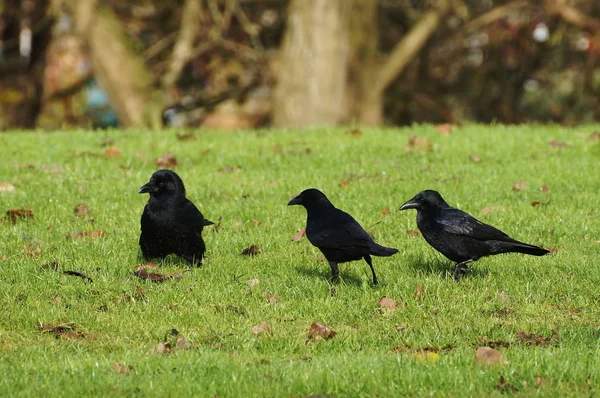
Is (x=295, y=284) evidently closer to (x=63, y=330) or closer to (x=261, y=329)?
(x=261, y=329)

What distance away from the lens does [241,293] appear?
26.8 ft

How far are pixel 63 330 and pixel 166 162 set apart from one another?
6379 mm

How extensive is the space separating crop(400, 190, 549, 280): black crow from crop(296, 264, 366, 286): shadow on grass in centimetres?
66

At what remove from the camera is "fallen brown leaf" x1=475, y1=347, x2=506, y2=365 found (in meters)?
6.47

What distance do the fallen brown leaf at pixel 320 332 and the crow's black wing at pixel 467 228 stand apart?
155 centimetres

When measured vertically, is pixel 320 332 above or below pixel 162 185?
below

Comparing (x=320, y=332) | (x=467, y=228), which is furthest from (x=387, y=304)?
(x=467, y=228)

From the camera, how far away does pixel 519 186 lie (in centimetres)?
1223

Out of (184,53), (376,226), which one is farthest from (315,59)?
(376,226)

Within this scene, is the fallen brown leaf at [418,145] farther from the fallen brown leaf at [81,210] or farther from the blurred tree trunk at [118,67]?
the blurred tree trunk at [118,67]

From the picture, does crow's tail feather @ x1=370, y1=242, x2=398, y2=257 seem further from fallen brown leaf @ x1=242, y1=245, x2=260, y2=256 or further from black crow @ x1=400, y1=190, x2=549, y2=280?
fallen brown leaf @ x1=242, y1=245, x2=260, y2=256

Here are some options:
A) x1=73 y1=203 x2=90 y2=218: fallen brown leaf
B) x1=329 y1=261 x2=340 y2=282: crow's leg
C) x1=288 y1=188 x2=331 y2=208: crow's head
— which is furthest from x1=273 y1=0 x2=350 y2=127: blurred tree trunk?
x1=329 y1=261 x2=340 y2=282: crow's leg

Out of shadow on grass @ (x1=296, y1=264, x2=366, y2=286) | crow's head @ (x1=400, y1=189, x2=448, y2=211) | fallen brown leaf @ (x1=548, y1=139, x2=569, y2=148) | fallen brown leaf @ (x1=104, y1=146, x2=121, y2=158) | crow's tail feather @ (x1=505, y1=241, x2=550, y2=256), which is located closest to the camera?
crow's tail feather @ (x1=505, y1=241, x2=550, y2=256)

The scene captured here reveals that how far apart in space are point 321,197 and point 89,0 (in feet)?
50.0
